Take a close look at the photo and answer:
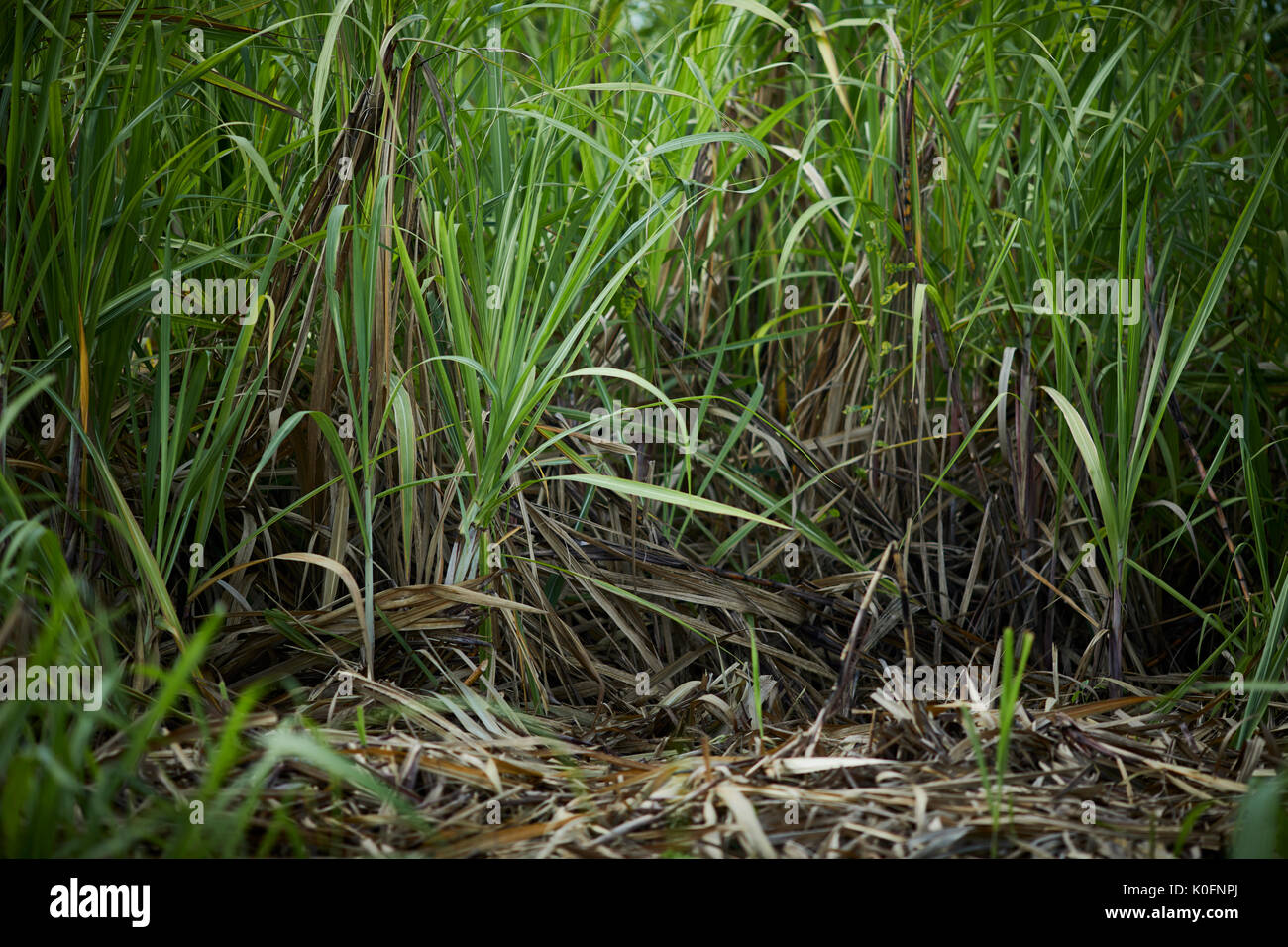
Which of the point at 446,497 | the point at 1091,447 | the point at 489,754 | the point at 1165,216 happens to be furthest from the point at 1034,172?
the point at 489,754

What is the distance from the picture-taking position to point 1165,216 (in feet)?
4.65

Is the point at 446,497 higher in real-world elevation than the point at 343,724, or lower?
higher

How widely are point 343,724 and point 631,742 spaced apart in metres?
0.31

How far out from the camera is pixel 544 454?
52.4 inches

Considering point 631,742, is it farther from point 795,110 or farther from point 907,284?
point 795,110

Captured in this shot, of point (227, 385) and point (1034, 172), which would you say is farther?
point (1034, 172)

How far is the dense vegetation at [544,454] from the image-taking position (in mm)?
837

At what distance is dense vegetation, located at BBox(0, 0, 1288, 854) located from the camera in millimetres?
837

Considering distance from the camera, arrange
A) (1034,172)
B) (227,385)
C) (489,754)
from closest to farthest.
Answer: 1. (489,754)
2. (227,385)
3. (1034,172)

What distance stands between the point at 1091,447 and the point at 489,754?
2.44ft
